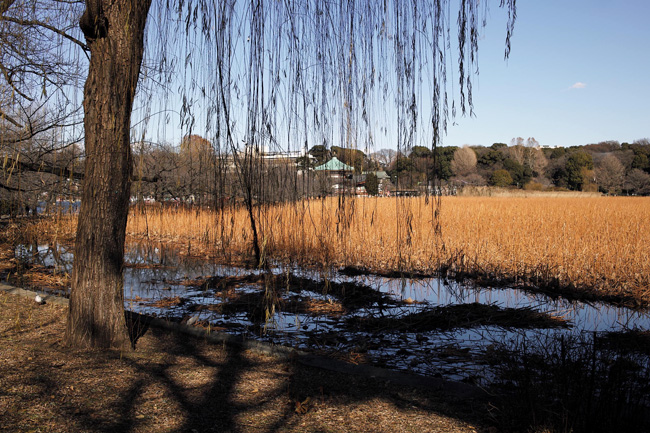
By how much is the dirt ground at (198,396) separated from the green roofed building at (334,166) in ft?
4.20

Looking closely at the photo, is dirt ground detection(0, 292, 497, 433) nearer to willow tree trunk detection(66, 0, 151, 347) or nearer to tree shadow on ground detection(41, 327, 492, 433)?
tree shadow on ground detection(41, 327, 492, 433)

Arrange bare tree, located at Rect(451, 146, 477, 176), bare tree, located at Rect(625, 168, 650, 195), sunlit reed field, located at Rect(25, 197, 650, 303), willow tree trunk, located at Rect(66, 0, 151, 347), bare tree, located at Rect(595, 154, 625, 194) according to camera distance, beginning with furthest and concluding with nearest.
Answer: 1. bare tree, located at Rect(595, 154, 625, 194)
2. bare tree, located at Rect(625, 168, 650, 195)
3. bare tree, located at Rect(451, 146, 477, 176)
4. sunlit reed field, located at Rect(25, 197, 650, 303)
5. willow tree trunk, located at Rect(66, 0, 151, 347)

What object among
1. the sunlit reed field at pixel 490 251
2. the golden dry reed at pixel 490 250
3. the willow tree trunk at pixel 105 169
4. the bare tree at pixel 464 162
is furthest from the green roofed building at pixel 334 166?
the bare tree at pixel 464 162

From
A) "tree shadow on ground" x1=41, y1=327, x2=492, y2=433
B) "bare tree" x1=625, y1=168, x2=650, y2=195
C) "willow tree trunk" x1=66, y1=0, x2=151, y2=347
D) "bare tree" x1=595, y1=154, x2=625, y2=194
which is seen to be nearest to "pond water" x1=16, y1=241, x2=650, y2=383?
"tree shadow on ground" x1=41, y1=327, x2=492, y2=433

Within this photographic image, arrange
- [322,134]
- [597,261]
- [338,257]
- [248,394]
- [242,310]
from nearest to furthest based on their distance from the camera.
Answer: [248,394], [322,134], [242,310], [597,261], [338,257]

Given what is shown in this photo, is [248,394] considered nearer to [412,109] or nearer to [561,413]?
[561,413]

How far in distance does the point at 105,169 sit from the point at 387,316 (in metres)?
3.31

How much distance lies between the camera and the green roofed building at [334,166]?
293 cm

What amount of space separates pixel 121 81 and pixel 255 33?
1029 mm

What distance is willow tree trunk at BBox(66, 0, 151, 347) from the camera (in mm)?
2850

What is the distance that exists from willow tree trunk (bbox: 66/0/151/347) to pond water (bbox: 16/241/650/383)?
42.8 inches

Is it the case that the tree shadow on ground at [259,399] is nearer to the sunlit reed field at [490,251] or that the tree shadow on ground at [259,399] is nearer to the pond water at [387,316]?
the pond water at [387,316]

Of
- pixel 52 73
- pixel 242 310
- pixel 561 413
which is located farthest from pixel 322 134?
pixel 52 73

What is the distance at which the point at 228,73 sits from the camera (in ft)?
8.11
